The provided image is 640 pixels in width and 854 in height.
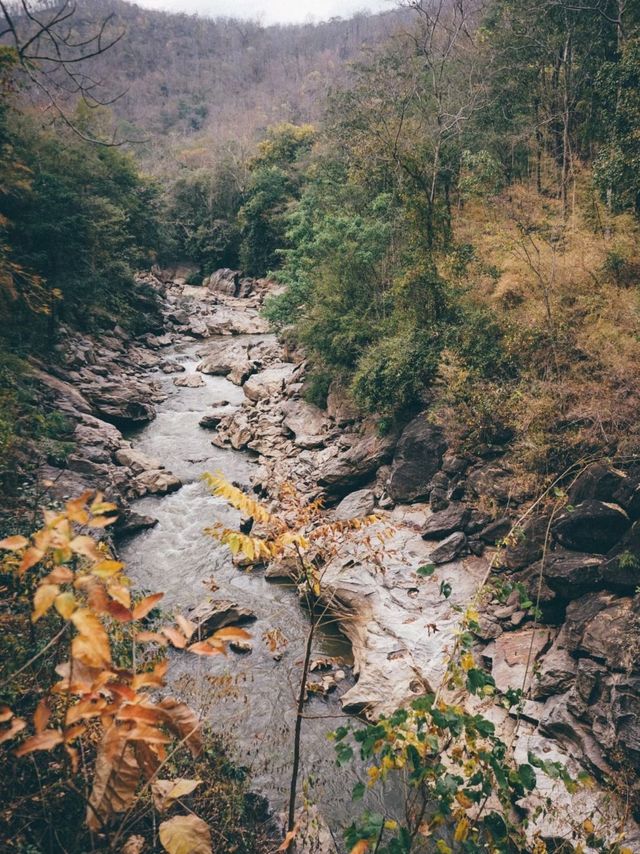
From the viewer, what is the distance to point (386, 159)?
49.4 feet

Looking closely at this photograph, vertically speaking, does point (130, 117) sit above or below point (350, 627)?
above

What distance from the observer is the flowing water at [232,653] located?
679cm

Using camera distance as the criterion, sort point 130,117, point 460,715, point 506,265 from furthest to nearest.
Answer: point 130,117, point 506,265, point 460,715

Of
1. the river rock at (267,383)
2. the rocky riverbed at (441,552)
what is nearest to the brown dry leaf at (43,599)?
the rocky riverbed at (441,552)

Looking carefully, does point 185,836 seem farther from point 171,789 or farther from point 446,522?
point 446,522

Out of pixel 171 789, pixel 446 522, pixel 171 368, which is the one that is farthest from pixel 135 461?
pixel 171 789

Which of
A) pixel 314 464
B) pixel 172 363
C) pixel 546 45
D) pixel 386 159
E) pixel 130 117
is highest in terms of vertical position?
pixel 130 117

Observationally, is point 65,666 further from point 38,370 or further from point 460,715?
point 38,370

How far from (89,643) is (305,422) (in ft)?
50.5

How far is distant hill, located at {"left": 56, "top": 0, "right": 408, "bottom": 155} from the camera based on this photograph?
85.8m

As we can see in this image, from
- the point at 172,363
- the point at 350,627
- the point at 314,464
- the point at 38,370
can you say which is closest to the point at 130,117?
the point at 172,363

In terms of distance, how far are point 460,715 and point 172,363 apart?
24543mm

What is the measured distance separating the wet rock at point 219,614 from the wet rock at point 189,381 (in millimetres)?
14654

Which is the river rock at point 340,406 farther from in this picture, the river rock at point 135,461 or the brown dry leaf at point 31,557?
the brown dry leaf at point 31,557
